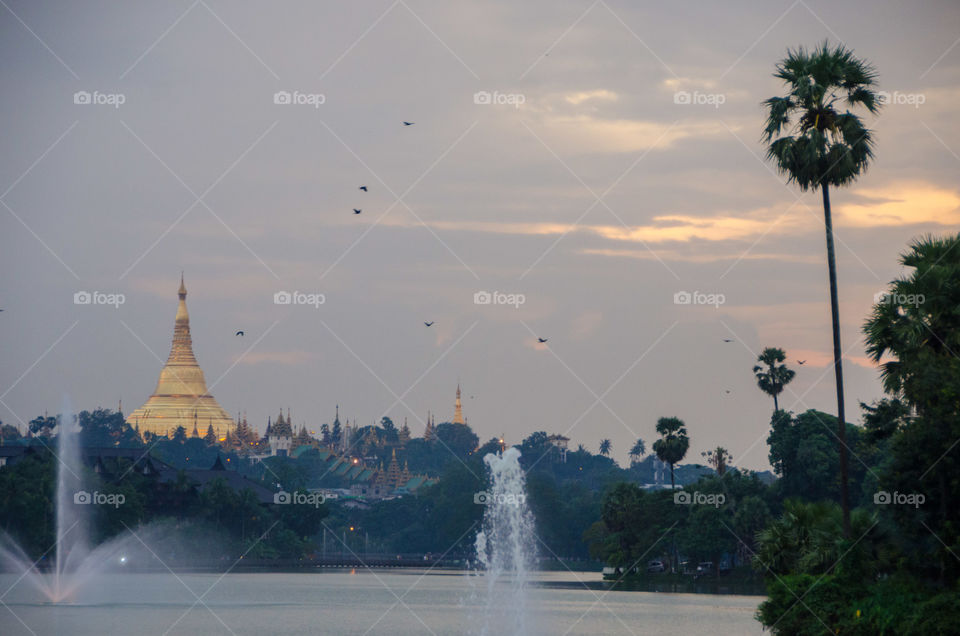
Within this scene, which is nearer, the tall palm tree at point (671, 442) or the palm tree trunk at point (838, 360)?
the palm tree trunk at point (838, 360)

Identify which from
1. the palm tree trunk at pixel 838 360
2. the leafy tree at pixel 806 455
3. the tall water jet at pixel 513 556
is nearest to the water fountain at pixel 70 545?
the tall water jet at pixel 513 556

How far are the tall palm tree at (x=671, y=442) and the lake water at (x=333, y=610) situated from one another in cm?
1295

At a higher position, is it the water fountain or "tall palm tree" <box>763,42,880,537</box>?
"tall palm tree" <box>763,42,880,537</box>

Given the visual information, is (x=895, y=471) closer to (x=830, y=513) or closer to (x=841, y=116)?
(x=830, y=513)

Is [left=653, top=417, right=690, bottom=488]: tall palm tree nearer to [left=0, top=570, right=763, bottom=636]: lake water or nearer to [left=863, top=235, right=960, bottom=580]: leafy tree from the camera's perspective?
[left=0, top=570, right=763, bottom=636]: lake water

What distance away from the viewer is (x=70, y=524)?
11262cm

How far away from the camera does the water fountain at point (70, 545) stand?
95.8 m

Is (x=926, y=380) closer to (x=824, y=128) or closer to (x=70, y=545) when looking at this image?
(x=824, y=128)

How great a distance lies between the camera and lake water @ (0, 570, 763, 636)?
59625mm

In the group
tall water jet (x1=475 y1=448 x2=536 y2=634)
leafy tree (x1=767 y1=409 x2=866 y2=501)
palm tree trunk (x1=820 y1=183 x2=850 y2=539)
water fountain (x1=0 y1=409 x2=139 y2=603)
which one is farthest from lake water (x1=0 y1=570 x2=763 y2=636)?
palm tree trunk (x1=820 y1=183 x2=850 y2=539)

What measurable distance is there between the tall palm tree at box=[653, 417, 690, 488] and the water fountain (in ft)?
151

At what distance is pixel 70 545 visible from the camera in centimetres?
10981

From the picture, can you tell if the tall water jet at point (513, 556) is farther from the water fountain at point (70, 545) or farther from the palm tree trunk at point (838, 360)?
the water fountain at point (70, 545)

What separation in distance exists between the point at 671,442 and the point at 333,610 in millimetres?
40043
